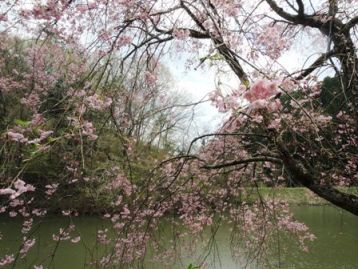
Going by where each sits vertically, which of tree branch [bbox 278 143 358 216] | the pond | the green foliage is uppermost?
the green foliage

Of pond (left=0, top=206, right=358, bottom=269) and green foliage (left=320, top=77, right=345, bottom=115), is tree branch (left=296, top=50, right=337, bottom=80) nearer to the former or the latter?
green foliage (left=320, top=77, right=345, bottom=115)

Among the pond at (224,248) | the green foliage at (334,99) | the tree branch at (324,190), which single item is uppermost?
the green foliage at (334,99)

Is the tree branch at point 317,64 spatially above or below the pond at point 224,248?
above

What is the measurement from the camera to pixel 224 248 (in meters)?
7.77

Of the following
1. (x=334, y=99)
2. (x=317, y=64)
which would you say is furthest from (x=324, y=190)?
(x=317, y=64)

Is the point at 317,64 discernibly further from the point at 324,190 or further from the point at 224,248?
the point at 224,248

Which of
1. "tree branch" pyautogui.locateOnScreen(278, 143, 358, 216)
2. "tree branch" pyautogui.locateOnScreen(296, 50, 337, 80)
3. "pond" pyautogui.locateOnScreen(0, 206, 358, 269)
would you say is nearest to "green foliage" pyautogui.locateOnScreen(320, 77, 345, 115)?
"tree branch" pyautogui.locateOnScreen(296, 50, 337, 80)

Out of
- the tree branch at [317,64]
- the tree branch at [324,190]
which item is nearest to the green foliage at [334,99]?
the tree branch at [317,64]

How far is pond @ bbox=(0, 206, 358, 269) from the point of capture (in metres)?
6.66

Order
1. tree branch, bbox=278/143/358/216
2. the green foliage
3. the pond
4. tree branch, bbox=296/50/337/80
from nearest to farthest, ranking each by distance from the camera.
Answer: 1. tree branch, bbox=278/143/358/216
2. tree branch, bbox=296/50/337/80
3. the green foliage
4. the pond

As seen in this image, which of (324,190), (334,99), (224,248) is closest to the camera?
(324,190)

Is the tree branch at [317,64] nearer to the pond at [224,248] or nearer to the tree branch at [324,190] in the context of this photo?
the tree branch at [324,190]

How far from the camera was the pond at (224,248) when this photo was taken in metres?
6.66

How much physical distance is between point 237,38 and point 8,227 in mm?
9134
